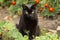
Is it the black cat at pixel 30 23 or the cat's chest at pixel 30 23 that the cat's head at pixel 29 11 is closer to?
the black cat at pixel 30 23

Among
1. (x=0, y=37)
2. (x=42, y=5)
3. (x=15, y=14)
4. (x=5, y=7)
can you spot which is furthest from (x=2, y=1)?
(x=0, y=37)

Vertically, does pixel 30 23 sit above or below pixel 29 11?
below

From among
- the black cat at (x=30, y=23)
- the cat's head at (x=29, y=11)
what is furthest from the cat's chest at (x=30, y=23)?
the cat's head at (x=29, y=11)

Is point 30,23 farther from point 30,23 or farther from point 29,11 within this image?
point 29,11

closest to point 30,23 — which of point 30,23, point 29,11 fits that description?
point 30,23

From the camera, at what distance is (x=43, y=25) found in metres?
5.17

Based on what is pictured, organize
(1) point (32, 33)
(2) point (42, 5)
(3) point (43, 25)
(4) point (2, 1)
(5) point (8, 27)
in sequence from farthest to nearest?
(4) point (2, 1) < (2) point (42, 5) < (3) point (43, 25) < (1) point (32, 33) < (5) point (8, 27)

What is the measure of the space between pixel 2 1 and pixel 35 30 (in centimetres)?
199

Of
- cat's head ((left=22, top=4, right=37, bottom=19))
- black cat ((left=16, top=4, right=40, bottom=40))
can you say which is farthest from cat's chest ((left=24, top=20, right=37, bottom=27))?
cat's head ((left=22, top=4, right=37, bottom=19))

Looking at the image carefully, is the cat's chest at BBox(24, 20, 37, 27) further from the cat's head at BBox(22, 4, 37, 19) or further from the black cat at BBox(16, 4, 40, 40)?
the cat's head at BBox(22, 4, 37, 19)

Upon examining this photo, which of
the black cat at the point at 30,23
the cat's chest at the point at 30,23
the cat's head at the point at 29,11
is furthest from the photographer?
the cat's chest at the point at 30,23

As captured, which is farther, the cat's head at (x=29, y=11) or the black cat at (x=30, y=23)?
the black cat at (x=30, y=23)

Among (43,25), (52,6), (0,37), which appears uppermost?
(0,37)

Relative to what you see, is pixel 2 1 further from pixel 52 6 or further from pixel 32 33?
pixel 32 33
